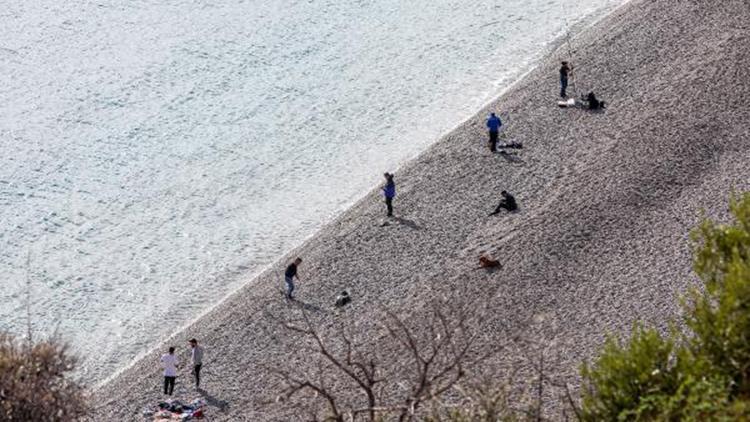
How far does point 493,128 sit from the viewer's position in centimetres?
3578

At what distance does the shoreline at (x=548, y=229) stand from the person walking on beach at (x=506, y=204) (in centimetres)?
30

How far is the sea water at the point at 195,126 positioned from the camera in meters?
35.4

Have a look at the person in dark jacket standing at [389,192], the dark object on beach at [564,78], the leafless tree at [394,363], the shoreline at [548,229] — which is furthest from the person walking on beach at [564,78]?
the leafless tree at [394,363]

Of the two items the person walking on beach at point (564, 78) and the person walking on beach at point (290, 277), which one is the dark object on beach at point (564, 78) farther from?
the person walking on beach at point (290, 277)

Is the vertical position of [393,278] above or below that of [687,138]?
below

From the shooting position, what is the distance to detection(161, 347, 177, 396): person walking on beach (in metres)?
27.3

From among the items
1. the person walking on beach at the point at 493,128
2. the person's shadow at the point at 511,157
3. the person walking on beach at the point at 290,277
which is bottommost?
the person walking on beach at the point at 290,277

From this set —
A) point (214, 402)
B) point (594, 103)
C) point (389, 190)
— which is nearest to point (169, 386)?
point (214, 402)

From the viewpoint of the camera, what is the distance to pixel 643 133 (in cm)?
3397

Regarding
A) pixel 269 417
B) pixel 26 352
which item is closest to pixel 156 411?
pixel 269 417

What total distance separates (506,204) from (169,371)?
347 inches

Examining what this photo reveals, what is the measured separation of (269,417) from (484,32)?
2556 centimetres

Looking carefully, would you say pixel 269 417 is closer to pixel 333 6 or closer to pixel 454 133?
pixel 454 133

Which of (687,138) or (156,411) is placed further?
(687,138)
